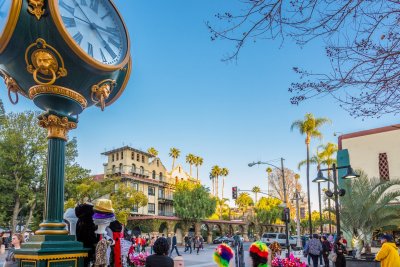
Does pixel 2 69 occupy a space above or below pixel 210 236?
above

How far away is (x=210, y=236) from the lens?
57.9 meters

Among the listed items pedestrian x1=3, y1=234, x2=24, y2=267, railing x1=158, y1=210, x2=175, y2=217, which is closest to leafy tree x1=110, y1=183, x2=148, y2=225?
railing x1=158, y1=210, x2=175, y2=217

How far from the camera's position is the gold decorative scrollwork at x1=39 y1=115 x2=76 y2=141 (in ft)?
19.5

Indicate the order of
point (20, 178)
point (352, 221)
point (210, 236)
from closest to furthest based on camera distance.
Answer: point (352, 221) < point (20, 178) < point (210, 236)

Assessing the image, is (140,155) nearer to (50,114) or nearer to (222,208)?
(222,208)

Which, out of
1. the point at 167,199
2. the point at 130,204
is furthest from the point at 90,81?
the point at 167,199

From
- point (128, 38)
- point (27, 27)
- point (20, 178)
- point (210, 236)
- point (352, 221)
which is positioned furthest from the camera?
point (210, 236)

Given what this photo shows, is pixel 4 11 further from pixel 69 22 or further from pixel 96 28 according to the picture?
pixel 96 28

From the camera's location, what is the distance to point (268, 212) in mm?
66812

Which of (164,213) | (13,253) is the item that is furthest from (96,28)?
(164,213)

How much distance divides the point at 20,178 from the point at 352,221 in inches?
1127

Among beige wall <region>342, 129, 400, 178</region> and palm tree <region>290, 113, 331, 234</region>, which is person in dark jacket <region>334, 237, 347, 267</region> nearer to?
beige wall <region>342, 129, 400, 178</region>

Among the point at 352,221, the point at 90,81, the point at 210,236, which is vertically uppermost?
the point at 90,81

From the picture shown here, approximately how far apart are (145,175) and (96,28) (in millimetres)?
56409
